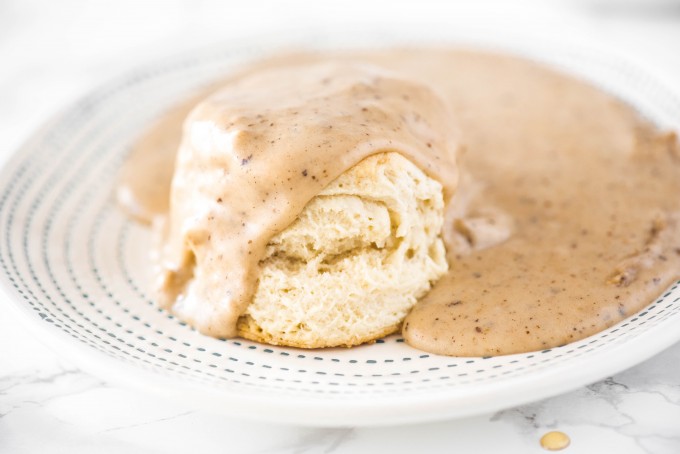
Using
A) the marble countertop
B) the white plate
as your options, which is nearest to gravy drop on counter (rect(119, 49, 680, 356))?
the white plate

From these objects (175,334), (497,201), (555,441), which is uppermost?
(497,201)

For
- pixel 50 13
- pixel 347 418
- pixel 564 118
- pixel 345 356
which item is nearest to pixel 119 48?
pixel 50 13

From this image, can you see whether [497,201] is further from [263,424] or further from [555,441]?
[263,424]

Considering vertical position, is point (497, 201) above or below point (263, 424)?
above

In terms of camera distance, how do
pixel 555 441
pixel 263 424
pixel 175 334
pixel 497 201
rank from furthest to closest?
pixel 497 201, pixel 175 334, pixel 263 424, pixel 555 441

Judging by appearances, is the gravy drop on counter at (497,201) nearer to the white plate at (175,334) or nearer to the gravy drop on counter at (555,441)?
the white plate at (175,334)

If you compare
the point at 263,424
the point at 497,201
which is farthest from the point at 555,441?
the point at 497,201

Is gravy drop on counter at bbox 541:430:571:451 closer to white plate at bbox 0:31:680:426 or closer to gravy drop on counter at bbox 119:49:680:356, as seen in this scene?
white plate at bbox 0:31:680:426
